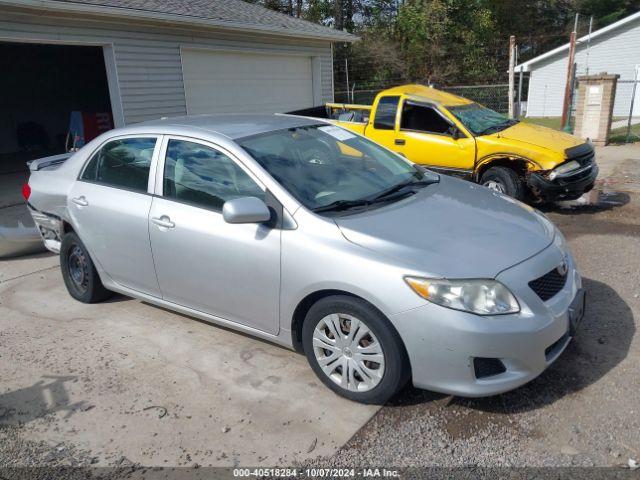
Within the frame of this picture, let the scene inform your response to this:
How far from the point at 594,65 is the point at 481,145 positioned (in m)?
22.7

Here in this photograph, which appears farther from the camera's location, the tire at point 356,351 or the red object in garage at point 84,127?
the red object in garage at point 84,127

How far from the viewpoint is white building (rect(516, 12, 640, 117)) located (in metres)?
24.2

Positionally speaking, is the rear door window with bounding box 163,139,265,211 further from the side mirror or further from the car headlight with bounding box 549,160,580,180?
the car headlight with bounding box 549,160,580,180

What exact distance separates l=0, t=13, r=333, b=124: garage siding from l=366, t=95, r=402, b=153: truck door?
14.6 ft

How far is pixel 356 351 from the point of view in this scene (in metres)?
3.08

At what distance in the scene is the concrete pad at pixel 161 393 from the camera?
2.95 metres

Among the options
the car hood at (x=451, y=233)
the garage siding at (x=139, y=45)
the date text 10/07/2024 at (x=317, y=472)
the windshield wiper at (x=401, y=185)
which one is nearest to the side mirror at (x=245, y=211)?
the car hood at (x=451, y=233)

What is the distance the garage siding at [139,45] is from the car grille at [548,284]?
27.6ft

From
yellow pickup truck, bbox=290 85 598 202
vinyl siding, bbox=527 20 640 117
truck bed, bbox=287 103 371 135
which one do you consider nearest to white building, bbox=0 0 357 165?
truck bed, bbox=287 103 371 135

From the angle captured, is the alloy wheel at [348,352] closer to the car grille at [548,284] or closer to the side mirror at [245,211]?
the side mirror at [245,211]

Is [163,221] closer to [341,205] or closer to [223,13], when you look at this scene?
[341,205]

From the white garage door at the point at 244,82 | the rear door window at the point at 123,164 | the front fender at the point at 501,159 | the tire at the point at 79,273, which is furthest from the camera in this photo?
the white garage door at the point at 244,82

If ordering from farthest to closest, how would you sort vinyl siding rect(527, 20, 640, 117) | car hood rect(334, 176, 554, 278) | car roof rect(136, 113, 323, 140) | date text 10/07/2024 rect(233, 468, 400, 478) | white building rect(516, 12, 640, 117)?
vinyl siding rect(527, 20, 640, 117), white building rect(516, 12, 640, 117), car roof rect(136, 113, 323, 140), car hood rect(334, 176, 554, 278), date text 10/07/2024 rect(233, 468, 400, 478)

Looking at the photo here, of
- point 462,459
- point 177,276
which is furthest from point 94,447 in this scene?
point 462,459
